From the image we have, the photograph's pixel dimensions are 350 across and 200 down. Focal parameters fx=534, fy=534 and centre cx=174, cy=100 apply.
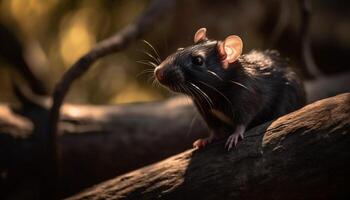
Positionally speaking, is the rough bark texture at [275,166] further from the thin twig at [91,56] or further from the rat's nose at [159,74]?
the thin twig at [91,56]

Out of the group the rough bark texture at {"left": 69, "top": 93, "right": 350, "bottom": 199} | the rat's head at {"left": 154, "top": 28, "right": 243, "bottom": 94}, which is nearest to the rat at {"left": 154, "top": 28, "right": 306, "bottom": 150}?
the rat's head at {"left": 154, "top": 28, "right": 243, "bottom": 94}

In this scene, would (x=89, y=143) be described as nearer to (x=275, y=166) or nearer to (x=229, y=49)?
(x=229, y=49)

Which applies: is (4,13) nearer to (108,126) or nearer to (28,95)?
(28,95)

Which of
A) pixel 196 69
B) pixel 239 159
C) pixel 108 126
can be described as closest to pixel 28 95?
pixel 108 126

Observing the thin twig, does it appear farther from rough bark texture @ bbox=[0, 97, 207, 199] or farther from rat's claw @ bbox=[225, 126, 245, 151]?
rat's claw @ bbox=[225, 126, 245, 151]

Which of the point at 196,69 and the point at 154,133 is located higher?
the point at 196,69

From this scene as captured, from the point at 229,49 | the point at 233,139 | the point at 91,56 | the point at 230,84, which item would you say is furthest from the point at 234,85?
the point at 91,56
